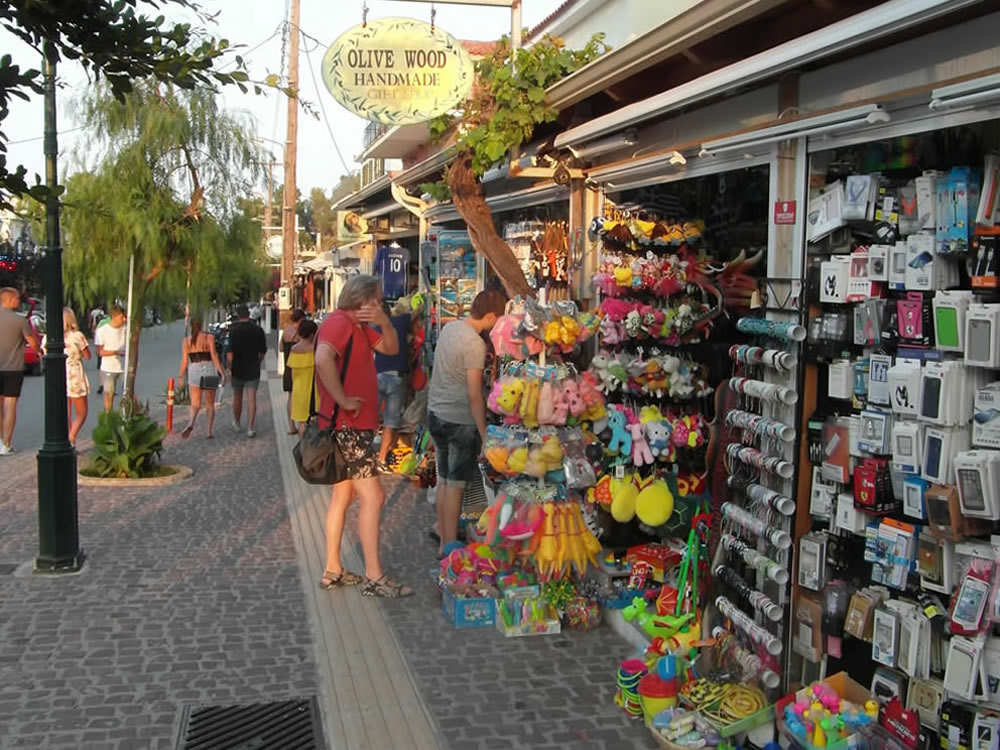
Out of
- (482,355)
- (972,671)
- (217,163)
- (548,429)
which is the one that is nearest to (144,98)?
(217,163)

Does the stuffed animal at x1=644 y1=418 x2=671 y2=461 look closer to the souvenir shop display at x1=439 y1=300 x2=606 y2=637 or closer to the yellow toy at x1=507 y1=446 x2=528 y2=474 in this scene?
the souvenir shop display at x1=439 y1=300 x2=606 y2=637

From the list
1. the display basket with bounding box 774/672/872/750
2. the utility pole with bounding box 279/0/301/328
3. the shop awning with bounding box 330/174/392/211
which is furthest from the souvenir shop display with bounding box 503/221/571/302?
the utility pole with bounding box 279/0/301/328

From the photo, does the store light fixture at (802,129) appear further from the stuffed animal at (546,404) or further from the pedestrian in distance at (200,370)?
the pedestrian in distance at (200,370)

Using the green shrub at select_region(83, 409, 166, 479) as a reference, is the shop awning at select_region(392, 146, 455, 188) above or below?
above

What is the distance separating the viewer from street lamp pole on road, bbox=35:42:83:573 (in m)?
6.14

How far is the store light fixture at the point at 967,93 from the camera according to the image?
281 cm

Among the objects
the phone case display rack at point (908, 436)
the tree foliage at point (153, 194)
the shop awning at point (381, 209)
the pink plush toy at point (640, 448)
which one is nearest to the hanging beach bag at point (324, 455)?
the pink plush toy at point (640, 448)

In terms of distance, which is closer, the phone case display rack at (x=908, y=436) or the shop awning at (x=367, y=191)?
the phone case display rack at (x=908, y=436)

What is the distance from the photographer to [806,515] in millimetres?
3963

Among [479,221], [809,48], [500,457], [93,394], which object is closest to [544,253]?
[479,221]

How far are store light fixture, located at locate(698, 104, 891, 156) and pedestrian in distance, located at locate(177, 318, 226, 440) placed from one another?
8773 mm

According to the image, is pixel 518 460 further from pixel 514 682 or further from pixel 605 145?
pixel 605 145

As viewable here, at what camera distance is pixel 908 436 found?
3342mm

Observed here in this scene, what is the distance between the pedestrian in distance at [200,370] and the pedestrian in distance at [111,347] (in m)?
0.84
